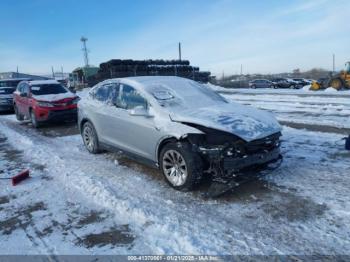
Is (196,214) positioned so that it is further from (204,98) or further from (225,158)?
(204,98)

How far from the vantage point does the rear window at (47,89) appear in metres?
12.3

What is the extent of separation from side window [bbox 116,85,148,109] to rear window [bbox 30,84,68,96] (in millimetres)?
7286

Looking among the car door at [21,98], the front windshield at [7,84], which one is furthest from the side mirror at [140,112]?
the front windshield at [7,84]

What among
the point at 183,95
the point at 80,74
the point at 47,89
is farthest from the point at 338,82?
the point at 80,74

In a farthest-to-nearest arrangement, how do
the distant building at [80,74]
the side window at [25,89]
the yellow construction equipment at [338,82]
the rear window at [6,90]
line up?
the distant building at [80,74] → the yellow construction equipment at [338,82] → the rear window at [6,90] → the side window at [25,89]

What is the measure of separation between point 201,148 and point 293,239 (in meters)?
1.68

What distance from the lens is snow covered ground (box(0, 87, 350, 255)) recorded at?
3.44 metres

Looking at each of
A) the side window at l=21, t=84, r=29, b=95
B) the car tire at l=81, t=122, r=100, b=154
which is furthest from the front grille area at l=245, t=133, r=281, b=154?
the side window at l=21, t=84, r=29, b=95

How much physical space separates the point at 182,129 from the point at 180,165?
1.74 ft

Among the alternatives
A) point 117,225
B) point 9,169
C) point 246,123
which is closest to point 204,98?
point 246,123

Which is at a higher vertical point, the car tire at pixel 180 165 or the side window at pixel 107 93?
the side window at pixel 107 93

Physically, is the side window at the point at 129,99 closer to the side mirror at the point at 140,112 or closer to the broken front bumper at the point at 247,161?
the side mirror at the point at 140,112

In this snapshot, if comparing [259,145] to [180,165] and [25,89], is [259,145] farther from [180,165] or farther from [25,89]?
[25,89]

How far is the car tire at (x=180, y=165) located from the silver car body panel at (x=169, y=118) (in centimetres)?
18
